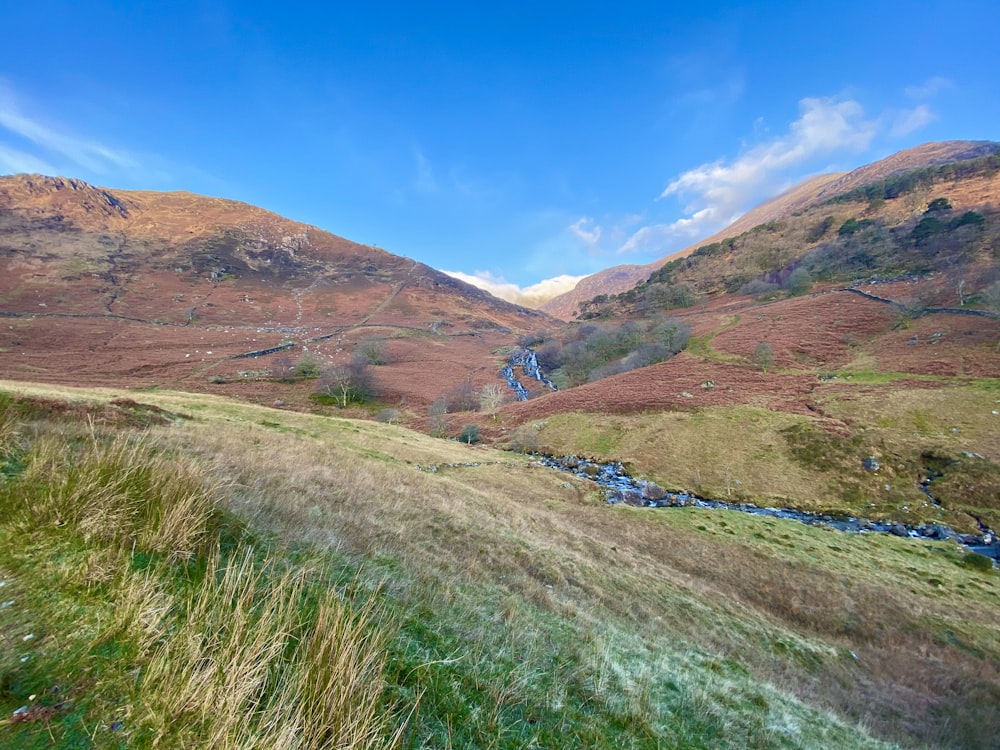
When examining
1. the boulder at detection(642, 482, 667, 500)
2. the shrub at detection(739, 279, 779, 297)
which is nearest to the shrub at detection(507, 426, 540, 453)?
the boulder at detection(642, 482, 667, 500)

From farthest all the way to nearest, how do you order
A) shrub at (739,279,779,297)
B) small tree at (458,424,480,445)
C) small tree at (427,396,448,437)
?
shrub at (739,279,779,297)
small tree at (427,396,448,437)
small tree at (458,424,480,445)

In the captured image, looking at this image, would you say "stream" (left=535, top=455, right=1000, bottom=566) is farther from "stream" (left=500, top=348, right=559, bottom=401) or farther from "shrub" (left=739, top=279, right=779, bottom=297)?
"shrub" (left=739, top=279, right=779, bottom=297)

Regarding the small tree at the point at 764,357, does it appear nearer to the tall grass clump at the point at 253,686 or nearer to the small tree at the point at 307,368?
the tall grass clump at the point at 253,686

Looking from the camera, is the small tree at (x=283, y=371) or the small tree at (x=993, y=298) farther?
→ the small tree at (x=283, y=371)

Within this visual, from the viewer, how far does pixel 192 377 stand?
53.6m

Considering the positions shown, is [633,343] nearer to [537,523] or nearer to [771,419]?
[771,419]

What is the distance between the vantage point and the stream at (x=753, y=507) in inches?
750

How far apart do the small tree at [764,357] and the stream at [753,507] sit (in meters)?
19.5

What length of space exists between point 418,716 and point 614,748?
2235mm

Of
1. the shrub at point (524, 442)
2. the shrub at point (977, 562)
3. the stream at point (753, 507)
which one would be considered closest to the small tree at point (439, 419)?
the shrub at point (524, 442)

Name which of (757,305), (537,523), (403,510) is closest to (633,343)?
(757,305)

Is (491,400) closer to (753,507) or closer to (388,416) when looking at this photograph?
(388,416)

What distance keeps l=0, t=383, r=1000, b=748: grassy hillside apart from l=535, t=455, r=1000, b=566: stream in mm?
3537

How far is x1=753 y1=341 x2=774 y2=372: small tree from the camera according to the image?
40.7 meters
